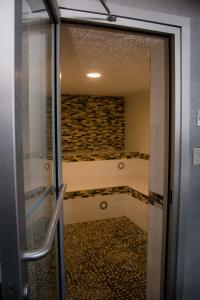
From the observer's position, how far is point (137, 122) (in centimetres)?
402

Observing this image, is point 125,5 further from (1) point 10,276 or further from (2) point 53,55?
(1) point 10,276

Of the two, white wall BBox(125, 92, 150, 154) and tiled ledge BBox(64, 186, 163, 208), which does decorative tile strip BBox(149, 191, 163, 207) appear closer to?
tiled ledge BBox(64, 186, 163, 208)

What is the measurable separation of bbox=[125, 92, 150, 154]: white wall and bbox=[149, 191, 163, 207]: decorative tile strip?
2.27 m

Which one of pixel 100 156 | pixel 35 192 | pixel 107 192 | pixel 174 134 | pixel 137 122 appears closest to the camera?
pixel 35 192

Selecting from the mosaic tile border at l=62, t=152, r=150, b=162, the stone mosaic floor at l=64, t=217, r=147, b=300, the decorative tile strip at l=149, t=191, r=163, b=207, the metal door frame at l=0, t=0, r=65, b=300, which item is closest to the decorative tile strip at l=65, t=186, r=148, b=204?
the stone mosaic floor at l=64, t=217, r=147, b=300

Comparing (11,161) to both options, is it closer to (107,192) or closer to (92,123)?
(107,192)

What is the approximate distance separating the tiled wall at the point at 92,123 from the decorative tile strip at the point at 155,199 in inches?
109

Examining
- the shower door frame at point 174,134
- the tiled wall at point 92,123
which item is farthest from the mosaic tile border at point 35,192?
the tiled wall at point 92,123

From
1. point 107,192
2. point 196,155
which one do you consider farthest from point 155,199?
point 107,192

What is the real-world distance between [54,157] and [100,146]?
3353 millimetres

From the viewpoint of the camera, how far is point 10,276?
446 millimetres

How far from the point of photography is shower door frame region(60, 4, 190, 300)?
45.6 inches

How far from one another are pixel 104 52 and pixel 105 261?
77.6 inches

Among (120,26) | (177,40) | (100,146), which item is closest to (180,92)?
(177,40)
